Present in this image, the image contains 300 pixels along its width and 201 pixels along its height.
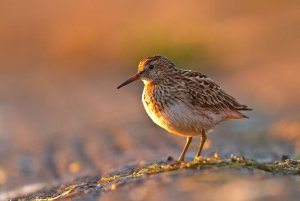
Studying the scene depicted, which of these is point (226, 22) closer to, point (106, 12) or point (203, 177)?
point (106, 12)

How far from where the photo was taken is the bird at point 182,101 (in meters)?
11.1

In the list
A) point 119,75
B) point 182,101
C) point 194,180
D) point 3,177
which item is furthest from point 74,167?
point 119,75

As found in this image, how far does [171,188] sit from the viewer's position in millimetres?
8703

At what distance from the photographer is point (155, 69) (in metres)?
12.0

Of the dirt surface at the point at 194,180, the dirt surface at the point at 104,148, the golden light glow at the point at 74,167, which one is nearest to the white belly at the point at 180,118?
the dirt surface at the point at 194,180

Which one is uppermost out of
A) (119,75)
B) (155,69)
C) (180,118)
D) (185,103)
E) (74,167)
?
(119,75)

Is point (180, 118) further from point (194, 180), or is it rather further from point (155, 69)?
point (194, 180)

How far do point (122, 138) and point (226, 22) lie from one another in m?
14.5

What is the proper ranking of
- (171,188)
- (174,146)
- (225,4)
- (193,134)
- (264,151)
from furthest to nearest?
(225,4) → (174,146) → (264,151) → (193,134) → (171,188)

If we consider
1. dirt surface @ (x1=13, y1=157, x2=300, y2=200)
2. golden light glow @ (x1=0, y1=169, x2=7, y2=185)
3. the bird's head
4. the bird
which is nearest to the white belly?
the bird

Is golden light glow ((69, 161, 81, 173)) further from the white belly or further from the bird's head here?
the white belly

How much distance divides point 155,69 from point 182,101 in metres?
0.98

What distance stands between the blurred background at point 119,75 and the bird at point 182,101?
2.01m

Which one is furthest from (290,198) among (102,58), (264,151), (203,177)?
(102,58)
